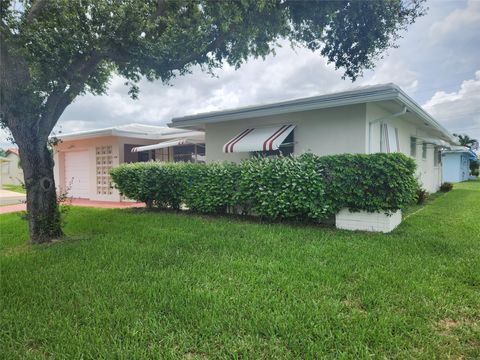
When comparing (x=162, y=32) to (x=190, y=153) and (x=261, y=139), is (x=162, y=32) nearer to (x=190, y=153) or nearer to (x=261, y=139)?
(x=261, y=139)

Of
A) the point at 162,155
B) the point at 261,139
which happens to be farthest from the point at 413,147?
the point at 162,155

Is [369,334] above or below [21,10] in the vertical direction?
below

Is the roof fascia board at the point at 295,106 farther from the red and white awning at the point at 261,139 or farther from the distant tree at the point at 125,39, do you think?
the distant tree at the point at 125,39

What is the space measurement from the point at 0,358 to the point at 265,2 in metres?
8.04

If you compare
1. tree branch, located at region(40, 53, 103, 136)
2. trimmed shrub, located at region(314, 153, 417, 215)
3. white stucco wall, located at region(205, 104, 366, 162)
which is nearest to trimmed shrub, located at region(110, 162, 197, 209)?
white stucco wall, located at region(205, 104, 366, 162)

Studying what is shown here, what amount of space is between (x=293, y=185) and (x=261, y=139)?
3480 mm

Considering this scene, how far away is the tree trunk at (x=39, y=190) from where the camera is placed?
7.65 meters

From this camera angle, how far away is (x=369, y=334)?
344 centimetres

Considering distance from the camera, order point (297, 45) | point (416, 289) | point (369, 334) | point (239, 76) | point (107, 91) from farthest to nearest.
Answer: point (239, 76), point (107, 91), point (297, 45), point (416, 289), point (369, 334)

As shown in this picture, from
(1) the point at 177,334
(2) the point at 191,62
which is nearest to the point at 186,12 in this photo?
(2) the point at 191,62

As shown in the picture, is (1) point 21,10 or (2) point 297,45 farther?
(2) point 297,45

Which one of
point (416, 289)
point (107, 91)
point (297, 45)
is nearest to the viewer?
point (416, 289)

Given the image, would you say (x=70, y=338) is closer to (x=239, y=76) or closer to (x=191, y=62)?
A: (x=191, y=62)

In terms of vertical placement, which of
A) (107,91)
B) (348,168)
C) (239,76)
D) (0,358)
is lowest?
(0,358)
